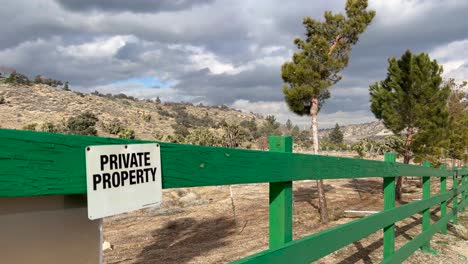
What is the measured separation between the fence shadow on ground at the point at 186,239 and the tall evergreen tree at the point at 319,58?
3.83m

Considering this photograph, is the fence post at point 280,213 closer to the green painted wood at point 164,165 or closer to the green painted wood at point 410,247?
Result: the green painted wood at point 164,165

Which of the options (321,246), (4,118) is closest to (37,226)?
(321,246)

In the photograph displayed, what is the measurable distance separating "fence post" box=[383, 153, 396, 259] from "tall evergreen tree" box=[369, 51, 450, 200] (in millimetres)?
15513

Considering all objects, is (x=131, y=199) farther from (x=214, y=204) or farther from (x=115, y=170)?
(x=214, y=204)

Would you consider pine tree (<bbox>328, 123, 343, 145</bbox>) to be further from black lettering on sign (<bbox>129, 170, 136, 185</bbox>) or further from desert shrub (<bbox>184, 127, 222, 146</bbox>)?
black lettering on sign (<bbox>129, 170, 136, 185</bbox>)

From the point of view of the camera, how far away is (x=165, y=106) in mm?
104438

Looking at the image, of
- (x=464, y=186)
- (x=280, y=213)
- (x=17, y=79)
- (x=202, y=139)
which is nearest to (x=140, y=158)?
(x=280, y=213)

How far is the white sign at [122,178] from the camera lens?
4.49ft

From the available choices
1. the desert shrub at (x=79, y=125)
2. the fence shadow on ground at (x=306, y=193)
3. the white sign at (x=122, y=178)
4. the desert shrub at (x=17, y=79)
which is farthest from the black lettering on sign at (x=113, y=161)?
the desert shrub at (x=17, y=79)

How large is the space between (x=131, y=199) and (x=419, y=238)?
4886 millimetres

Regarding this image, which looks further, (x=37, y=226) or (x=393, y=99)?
(x=393, y=99)

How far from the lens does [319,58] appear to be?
14992 millimetres

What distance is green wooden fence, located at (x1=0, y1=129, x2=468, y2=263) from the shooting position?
1.19 m

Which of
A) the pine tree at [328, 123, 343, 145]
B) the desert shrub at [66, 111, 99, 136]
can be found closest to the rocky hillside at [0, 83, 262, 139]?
the desert shrub at [66, 111, 99, 136]
